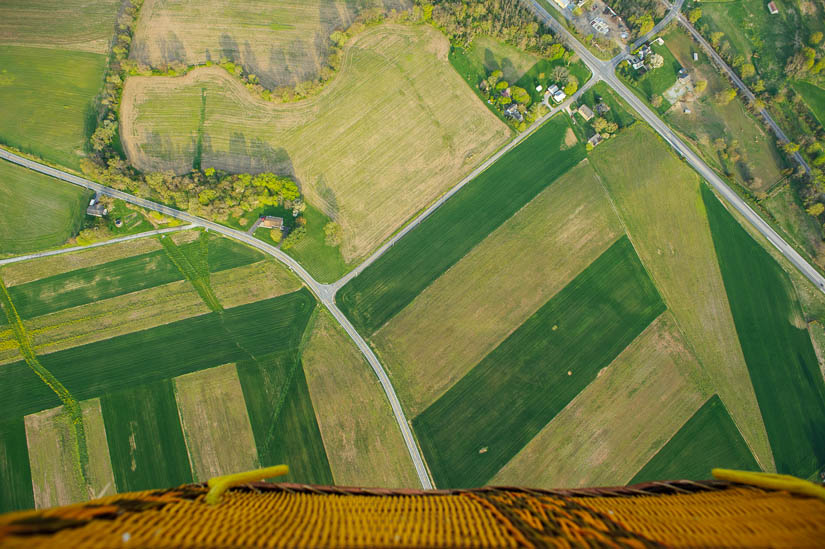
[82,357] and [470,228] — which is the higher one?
[82,357]

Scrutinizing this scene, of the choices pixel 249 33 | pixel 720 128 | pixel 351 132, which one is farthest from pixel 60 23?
pixel 720 128

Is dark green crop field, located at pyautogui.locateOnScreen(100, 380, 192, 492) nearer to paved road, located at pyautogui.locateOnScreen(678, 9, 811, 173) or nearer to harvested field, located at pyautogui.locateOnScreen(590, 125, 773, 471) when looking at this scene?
harvested field, located at pyautogui.locateOnScreen(590, 125, 773, 471)

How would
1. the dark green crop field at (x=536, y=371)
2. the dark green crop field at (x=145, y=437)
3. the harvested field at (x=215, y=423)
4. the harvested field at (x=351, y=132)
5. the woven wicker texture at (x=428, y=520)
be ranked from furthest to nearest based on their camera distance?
1. the harvested field at (x=351, y=132)
2. the dark green crop field at (x=536, y=371)
3. the harvested field at (x=215, y=423)
4. the dark green crop field at (x=145, y=437)
5. the woven wicker texture at (x=428, y=520)

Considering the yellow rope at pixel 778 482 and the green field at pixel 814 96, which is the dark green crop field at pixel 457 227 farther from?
the green field at pixel 814 96

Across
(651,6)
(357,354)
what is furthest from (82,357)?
(651,6)

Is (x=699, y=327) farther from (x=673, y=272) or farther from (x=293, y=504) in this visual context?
(x=293, y=504)

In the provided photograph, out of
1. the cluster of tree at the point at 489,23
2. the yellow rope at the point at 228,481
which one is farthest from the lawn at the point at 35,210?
the cluster of tree at the point at 489,23

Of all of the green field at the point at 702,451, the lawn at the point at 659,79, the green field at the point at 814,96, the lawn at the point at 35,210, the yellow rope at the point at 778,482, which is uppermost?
the lawn at the point at 35,210
